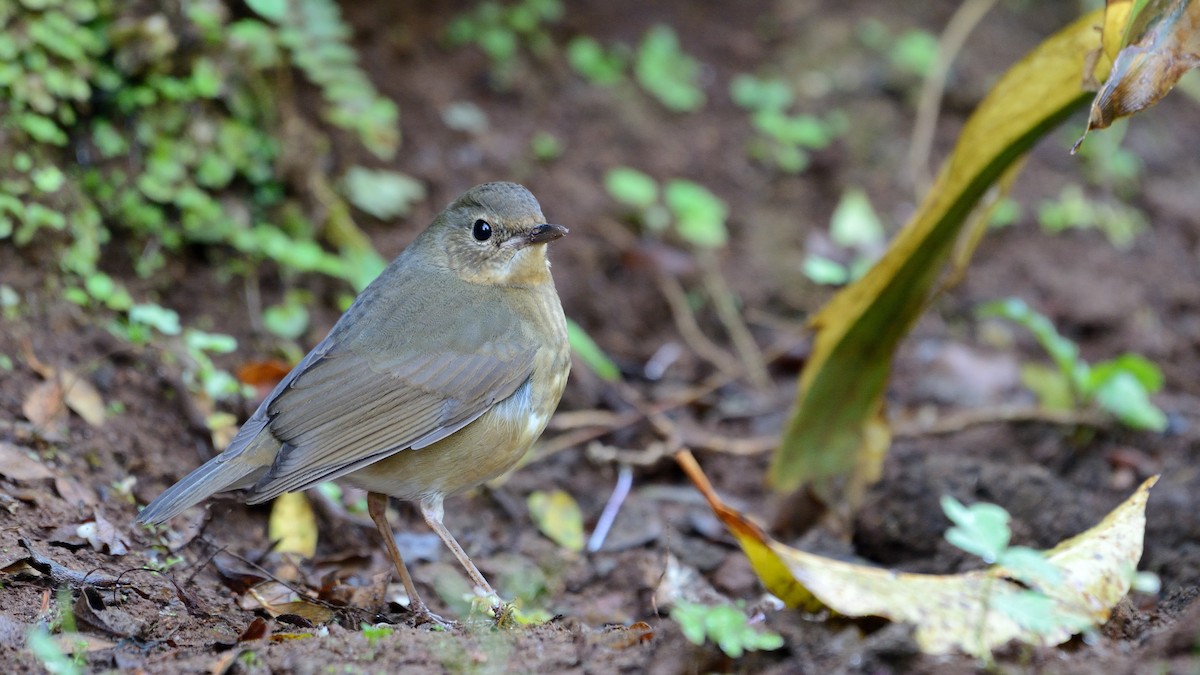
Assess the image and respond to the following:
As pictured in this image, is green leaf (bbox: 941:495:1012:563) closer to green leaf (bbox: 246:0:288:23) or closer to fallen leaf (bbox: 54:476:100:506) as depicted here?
fallen leaf (bbox: 54:476:100:506)

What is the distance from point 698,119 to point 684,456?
362 centimetres

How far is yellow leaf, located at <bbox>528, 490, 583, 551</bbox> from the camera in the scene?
4.52 metres

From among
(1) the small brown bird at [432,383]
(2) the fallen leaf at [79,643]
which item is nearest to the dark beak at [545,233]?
(1) the small brown bird at [432,383]

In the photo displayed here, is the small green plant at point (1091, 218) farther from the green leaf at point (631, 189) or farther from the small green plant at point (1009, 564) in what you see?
the small green plant at point (1009, 564)

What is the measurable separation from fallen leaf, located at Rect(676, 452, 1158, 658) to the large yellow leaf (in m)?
1.16

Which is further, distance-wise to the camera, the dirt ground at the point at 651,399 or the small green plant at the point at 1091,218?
the small green plant at the point at 1091,218

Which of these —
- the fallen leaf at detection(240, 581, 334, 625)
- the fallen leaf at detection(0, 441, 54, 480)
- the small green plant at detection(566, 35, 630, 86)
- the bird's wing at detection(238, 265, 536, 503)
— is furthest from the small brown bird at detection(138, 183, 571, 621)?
the small green plant at detection(566, 35, 630, 86)

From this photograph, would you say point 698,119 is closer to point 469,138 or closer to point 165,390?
point 469,138

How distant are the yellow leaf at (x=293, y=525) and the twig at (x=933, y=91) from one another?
4094 millimetres

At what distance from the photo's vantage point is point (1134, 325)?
612 cm

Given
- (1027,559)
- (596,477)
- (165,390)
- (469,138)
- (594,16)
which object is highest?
(594,16)

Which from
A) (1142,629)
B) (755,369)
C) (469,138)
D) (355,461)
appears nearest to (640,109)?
(469,138)

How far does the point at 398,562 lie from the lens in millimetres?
3746

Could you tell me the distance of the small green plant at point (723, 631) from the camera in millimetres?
2510
